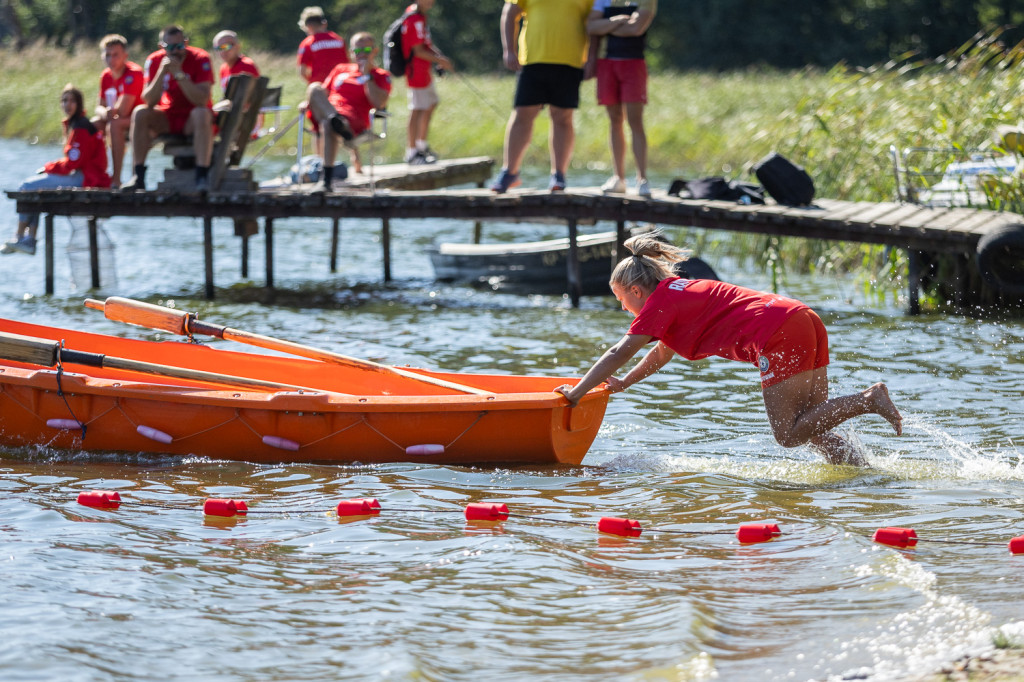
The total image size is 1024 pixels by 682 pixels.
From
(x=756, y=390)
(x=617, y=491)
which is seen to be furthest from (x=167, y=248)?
(x=617, y=491)

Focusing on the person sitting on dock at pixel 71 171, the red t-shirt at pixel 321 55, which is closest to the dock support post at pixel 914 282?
the red t-shirt at pixel 321 55

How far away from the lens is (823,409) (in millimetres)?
5758

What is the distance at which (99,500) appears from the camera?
5539mm

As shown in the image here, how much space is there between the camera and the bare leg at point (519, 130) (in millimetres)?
9750

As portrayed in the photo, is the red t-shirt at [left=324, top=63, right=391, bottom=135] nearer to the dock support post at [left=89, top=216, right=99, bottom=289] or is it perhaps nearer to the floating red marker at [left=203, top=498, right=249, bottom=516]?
the dock support post at [left=89, top=216, right=99, bottom=289]

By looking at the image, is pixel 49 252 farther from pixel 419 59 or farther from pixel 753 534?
pixel 753 534

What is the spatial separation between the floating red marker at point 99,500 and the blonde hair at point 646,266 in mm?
2415

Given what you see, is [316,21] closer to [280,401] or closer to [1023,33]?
[280,401]

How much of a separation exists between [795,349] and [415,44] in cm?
764

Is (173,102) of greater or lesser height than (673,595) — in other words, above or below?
above

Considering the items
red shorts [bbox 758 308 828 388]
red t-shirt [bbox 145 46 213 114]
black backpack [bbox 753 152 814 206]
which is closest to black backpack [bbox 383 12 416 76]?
red t-shirt [bbox 145 46 213 114]

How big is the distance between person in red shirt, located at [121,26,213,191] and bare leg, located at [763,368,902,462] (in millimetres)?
6702

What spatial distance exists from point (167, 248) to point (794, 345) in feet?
38.0

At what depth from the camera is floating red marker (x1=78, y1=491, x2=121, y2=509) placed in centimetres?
554
